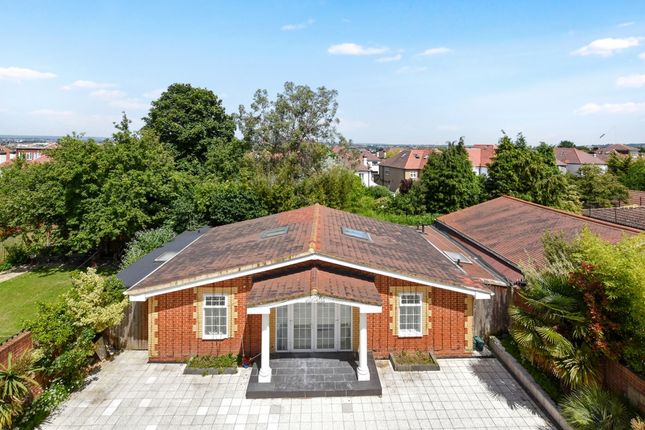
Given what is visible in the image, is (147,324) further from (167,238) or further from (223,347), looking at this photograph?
(167,238)

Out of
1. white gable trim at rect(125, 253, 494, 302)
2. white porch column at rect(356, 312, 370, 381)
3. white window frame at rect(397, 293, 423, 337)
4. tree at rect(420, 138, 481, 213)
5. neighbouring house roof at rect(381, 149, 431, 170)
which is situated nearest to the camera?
white porch column at rect(356, 312, 370, 381)

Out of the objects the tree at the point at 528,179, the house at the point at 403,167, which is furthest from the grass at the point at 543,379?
the house at the point at 403,167

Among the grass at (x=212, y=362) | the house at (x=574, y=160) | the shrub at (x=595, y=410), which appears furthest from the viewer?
the house at (x=574, y=160)

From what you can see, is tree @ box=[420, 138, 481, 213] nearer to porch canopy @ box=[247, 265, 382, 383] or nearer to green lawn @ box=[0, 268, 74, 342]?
porch canopy @ box=[247, 265, 382, 383]

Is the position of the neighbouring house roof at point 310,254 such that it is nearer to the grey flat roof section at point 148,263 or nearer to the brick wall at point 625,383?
the grey flat roof section at point 148,263

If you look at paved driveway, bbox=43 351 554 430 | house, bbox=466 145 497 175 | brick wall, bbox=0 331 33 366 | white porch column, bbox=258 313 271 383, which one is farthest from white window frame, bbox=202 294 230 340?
house, bbox=466 145 497 175

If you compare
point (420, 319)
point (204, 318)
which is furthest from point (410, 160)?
point (204, 318)

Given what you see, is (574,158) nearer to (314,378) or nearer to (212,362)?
(314,378)

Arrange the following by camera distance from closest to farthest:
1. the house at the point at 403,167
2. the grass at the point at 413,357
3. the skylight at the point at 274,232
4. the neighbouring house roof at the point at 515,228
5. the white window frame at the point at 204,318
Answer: the grass at the point at 413,357 < the white window frame at the point at 204,318 < the neighbouring house roof at the point at 515,228 < the skylight at the point at 274,232 < the house at the point at 403,167
